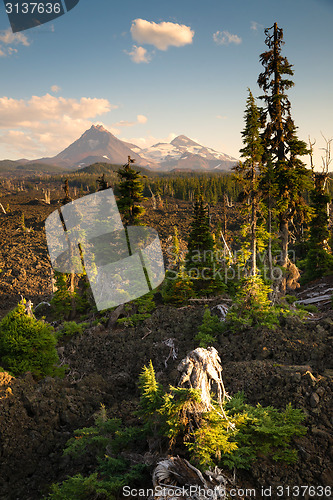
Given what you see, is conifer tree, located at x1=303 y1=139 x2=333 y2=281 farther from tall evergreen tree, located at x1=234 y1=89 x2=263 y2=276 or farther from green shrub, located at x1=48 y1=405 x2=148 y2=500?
green shrub, located at x1=48 y1=405 x2=148 y2=500

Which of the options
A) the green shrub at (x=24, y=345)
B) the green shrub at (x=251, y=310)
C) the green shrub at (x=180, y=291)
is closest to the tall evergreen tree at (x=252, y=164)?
the green shrub at (x=251, y=310)

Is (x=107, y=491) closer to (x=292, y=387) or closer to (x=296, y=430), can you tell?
(x=296, y=430)

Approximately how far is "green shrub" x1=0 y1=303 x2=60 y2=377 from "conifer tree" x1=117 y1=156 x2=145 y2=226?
447 inches

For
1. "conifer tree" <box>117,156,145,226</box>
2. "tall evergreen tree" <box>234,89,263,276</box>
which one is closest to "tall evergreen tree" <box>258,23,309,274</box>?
"tall evergreen tree" <box>234,89,263,276</box>

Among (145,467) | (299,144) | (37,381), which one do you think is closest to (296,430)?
(145,467)

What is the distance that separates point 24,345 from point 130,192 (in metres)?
13.0

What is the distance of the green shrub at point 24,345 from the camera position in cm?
1044

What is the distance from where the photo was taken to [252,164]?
13.9 m

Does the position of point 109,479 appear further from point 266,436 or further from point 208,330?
point 208,330

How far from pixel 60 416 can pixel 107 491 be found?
5.67 metres

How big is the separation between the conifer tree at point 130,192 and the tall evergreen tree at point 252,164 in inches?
337

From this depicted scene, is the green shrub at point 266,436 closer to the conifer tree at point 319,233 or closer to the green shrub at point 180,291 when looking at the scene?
the green shrub at point 180,291

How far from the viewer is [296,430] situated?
507 cm

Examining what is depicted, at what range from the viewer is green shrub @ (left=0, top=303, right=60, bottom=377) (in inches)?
411
